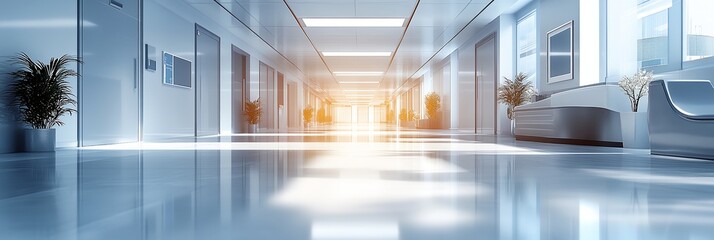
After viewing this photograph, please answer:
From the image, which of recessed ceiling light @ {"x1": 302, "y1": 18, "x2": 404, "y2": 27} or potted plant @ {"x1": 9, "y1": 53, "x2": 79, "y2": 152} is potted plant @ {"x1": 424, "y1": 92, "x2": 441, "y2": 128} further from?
potted plant @ {"x1": 9, "y1": 53, "x2": 79, "y2": 152}

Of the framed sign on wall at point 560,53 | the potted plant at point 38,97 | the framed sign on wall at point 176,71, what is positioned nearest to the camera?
the potted plant at point 38,97

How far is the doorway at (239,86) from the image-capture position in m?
15.6

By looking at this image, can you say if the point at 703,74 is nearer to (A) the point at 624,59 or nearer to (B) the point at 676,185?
(A) the point at 624,59

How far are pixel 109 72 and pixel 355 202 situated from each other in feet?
23.6

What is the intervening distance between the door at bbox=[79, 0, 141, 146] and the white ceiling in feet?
7.13

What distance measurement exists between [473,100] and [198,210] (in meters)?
14.2

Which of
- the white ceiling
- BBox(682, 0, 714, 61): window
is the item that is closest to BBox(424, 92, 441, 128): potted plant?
the white ceiling

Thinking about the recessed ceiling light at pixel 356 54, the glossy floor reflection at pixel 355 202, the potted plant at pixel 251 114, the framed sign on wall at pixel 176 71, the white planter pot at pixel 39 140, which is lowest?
the glossy floor reflection at pixel 355 202

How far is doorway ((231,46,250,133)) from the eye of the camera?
1562 centimetres

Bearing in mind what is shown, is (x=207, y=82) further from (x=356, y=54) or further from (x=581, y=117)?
(x=581, y=117)

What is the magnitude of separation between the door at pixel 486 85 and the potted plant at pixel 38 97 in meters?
9.91

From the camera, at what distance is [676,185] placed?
323 centimetres

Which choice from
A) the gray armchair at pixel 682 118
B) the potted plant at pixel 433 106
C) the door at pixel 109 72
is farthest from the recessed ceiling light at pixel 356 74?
the gray armchair at pixel 682 118

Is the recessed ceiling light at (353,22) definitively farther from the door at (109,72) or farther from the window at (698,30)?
the window at (698,30)
